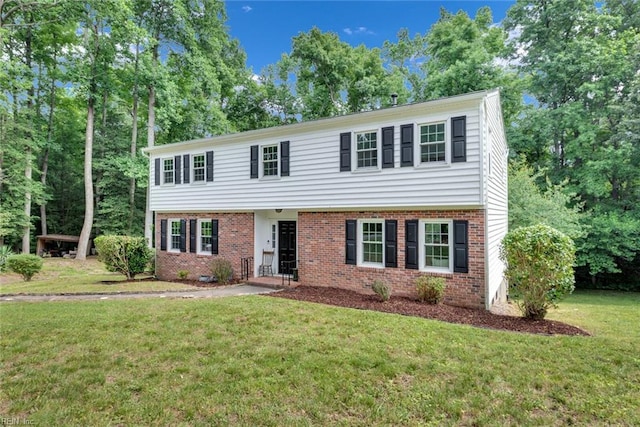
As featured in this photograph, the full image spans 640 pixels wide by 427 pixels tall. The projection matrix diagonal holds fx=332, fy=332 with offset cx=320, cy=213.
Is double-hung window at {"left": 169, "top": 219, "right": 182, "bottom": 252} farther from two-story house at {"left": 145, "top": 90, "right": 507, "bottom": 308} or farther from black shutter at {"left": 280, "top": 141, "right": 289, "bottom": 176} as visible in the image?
black shutter at {"left": 280, "top": 141, "right": 289, "bottom": 176}

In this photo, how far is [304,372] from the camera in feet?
14.9

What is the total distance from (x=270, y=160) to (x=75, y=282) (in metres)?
9.24

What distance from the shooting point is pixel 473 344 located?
5.65m

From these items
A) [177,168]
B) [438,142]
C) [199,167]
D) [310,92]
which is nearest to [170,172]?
[177,168]

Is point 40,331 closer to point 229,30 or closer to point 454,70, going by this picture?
point 454,70

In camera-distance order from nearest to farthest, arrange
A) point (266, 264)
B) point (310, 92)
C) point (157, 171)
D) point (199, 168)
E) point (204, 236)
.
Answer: point (266, 264), point (199, 168), point (204, 236), point (157, 171), point (310, 92)

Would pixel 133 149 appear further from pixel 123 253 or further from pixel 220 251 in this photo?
pixel 220 251

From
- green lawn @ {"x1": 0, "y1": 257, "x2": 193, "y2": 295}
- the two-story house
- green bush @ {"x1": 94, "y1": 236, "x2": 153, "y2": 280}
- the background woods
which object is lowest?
green lawn @ {"x1": 0, "y1": 257, "x2": 193, "y2": 295}

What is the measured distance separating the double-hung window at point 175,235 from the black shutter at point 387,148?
952cm

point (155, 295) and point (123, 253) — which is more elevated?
point (123, 253)

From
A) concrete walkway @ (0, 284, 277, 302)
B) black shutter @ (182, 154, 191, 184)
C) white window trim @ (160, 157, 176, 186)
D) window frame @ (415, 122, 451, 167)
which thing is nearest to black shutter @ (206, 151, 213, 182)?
black shutter @ (182, 154, 191, 184)

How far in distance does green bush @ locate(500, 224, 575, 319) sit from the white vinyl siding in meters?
1.46

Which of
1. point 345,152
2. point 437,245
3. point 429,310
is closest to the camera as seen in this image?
point 429,310

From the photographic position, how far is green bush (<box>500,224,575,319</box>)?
7.29 m
